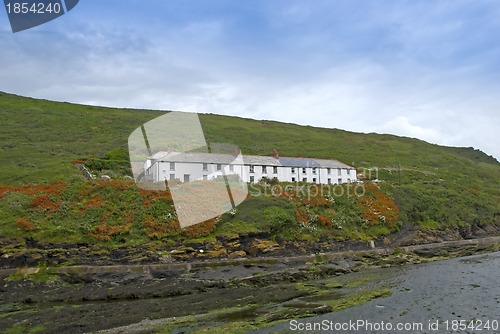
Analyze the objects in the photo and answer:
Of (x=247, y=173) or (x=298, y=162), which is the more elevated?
(x=298, y=162)

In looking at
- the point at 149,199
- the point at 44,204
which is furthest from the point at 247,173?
the point at 44,204

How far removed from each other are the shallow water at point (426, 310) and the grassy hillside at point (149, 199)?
23.1 meters

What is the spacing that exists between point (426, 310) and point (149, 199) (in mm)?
40701

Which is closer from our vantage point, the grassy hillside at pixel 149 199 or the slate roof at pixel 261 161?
the grassy hillside at pixel 149 199

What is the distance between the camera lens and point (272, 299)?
95.1 feet

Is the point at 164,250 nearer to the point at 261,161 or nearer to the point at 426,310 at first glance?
the point at 426,310

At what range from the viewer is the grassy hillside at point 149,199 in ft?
164

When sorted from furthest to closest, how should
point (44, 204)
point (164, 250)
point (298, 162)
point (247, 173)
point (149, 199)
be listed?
point (298, 162) < point (247, 173) < point (149, 199) < point (44, 204) < point (164, 250)

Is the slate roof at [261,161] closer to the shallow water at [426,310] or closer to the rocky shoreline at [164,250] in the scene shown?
the rocky shoreline at [164,250]

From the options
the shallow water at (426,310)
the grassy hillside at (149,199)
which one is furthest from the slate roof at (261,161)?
the shallow water at (426,310)

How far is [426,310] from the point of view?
23484mm

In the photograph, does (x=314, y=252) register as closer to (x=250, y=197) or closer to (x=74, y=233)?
(x=250, y=197)

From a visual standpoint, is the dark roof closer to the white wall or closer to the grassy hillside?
the white wall

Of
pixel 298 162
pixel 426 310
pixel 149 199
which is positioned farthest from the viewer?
pixel 298 162
